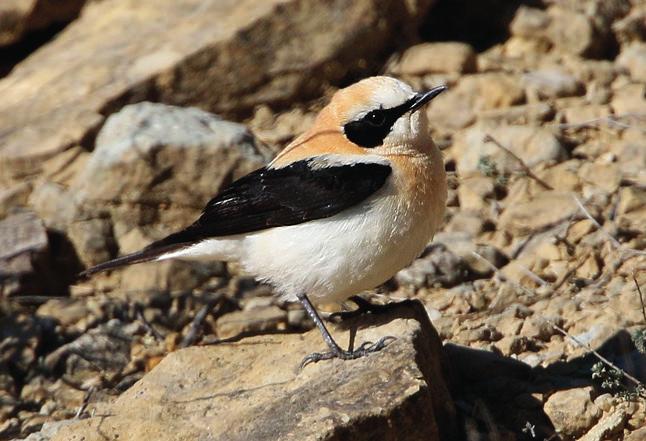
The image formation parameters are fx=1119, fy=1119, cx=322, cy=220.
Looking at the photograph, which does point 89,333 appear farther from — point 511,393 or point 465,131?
point 465,131

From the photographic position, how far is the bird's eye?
Answer: 5934 mm

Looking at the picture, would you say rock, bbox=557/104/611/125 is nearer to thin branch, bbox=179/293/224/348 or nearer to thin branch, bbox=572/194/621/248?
thin branch, bbox=572/194/621/248

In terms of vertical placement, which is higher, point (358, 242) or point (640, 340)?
point (358, 242)

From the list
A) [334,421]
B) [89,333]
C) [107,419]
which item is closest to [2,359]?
[89,333]

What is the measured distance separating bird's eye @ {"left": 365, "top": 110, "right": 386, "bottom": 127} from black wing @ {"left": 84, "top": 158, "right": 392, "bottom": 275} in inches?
10.3

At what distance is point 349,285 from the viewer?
5.73 meters

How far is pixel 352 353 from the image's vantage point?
551cm

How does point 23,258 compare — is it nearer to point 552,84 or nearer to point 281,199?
point 281,199

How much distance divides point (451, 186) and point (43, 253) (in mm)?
2938

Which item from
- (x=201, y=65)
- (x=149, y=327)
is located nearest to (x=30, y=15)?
(x=201, y=65)

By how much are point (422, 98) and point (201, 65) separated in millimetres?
3320

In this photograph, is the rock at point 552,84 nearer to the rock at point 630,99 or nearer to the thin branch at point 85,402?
the rock at point 630,99

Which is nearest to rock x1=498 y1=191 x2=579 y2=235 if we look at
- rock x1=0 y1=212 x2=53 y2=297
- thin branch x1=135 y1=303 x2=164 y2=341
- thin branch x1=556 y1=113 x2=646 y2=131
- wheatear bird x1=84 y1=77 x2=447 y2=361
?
thin branch x1=556 y1=113 x2=646 y2=131

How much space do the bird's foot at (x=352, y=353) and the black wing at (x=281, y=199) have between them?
0.72m
